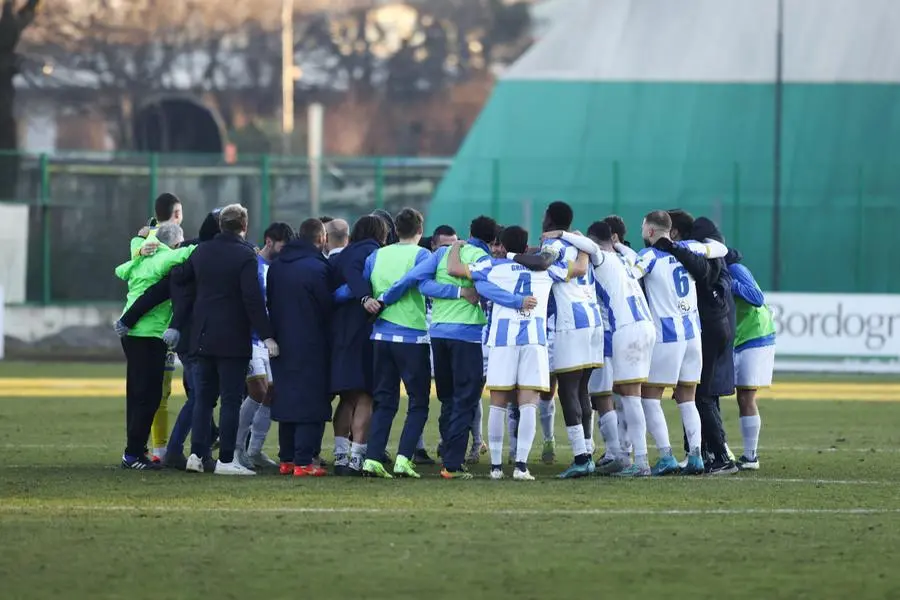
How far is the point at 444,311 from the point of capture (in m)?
13.5

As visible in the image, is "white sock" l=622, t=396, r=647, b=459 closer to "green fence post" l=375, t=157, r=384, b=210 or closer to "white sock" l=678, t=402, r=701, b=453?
"white sock" l=678, t=402, r=701, b=453

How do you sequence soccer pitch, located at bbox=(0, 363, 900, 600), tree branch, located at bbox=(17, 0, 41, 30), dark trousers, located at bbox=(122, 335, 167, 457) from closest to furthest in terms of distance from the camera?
soccer pitch, located at bbox=(0, 363, 900, 600)
dark trousers, located at bbox=(122, 335, 167, 457)
tree branch, located at bbox=(17, 0, 41, 30)

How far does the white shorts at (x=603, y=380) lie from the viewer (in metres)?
14.3

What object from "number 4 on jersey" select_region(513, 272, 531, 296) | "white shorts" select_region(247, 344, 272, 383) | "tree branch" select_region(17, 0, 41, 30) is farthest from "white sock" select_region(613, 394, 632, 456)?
"tree branch" select_region(17, 0, 41, 30)

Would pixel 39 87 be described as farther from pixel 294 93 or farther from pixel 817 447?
pixel 817 447

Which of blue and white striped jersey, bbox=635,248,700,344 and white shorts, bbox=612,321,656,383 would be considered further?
blue and white striped jersey, bbox=635,248,700,344

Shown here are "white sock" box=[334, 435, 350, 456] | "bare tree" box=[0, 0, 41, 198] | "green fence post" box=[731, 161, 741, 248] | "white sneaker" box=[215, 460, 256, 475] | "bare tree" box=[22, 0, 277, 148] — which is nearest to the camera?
"white sneaker" box=[215, 460, 256, 475]

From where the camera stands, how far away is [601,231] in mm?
13789

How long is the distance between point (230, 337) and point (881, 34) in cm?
3275

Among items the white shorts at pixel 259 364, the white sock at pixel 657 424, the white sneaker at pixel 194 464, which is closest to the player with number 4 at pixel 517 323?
Result: the white sock at pixel 657 424

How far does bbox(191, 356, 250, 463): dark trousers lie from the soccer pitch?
0.33 metres

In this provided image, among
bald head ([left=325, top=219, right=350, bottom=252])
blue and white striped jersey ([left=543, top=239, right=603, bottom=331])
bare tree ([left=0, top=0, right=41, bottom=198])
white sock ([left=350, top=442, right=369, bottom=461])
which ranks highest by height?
bare tree ([left=0, top=0, right=41, bottom=198])

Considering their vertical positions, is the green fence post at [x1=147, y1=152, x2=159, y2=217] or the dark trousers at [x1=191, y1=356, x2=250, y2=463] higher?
the green fence post at [x1=147, y1=152, x2=159, y2=217]

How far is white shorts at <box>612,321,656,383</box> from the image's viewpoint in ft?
45.2
